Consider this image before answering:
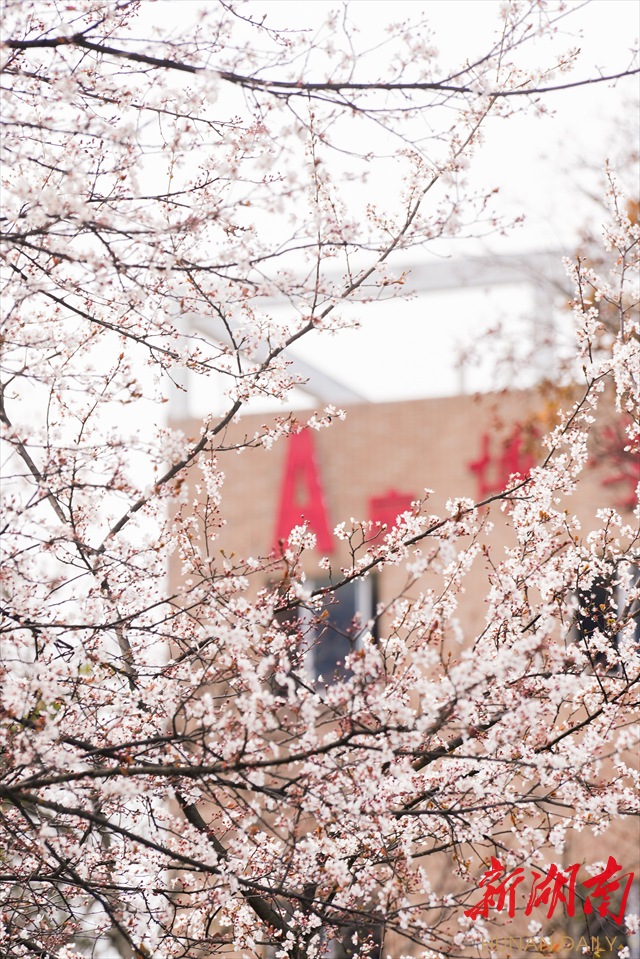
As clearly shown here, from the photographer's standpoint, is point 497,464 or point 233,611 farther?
point 497,464

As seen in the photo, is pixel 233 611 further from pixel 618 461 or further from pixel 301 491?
pixel 301 491

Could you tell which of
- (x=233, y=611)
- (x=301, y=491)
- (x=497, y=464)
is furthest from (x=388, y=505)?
(x=233, y=611)

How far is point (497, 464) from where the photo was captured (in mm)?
10609

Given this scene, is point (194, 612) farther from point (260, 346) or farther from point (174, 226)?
point (174, 226)

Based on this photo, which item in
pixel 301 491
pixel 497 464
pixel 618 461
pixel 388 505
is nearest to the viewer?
pixel 618 461

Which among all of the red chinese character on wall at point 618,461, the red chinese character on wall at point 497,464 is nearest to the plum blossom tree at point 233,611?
the red chinese character on wall at point 618,461

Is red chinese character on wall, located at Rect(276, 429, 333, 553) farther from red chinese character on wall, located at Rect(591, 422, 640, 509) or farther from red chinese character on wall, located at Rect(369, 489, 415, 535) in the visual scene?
red chinese character on wall, located at Rect(591, 422, 640, 509)

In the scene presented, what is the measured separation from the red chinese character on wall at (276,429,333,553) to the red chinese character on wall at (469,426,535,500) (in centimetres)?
190

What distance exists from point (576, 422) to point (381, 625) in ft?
22.0

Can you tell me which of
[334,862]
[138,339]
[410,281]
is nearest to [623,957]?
[334,862]

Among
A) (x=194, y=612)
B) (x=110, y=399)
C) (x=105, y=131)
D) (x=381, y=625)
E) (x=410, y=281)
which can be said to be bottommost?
(x=194, y=612)

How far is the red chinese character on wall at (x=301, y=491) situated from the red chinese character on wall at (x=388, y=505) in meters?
0.60

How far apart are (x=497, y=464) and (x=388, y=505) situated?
141cm

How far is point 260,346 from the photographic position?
3828 millimetres
